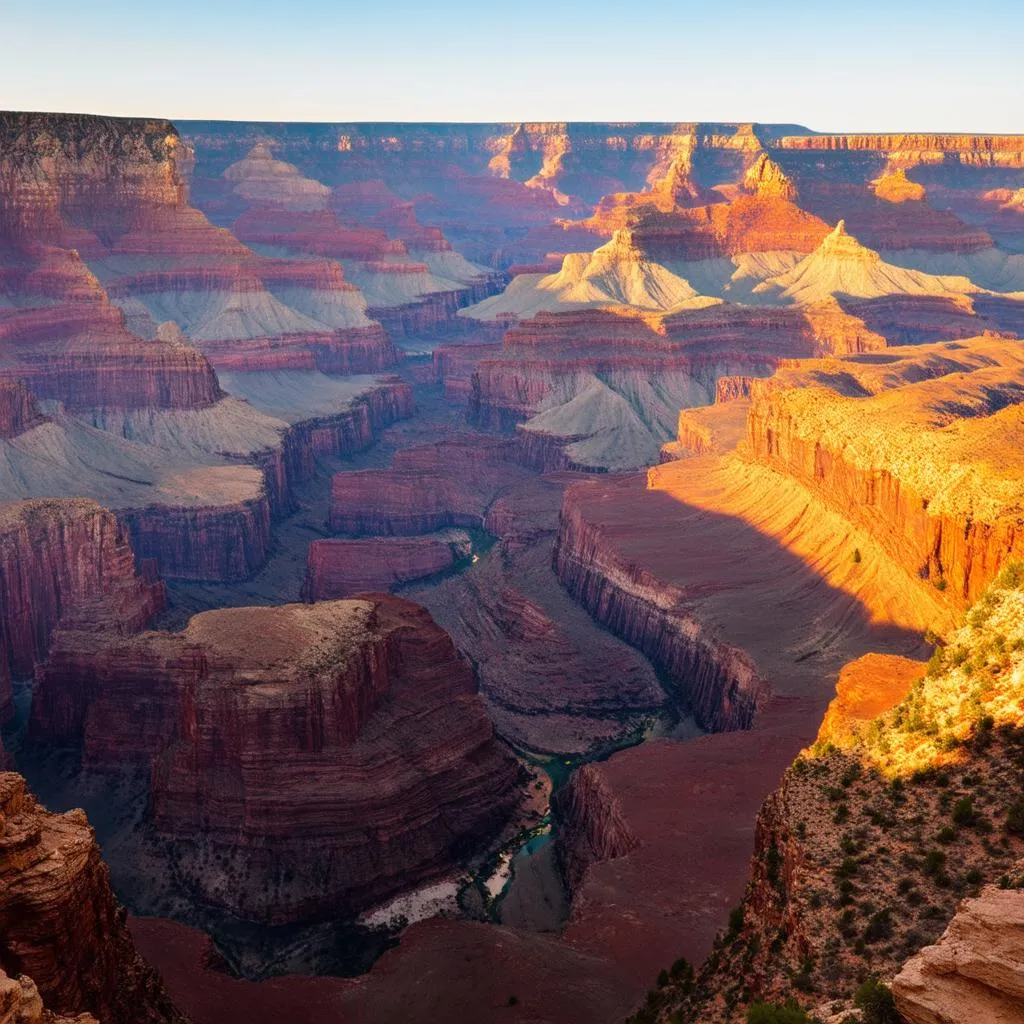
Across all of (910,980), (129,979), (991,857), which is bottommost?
(129,979)

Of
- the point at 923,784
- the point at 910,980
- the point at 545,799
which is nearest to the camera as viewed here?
the point at 910,980

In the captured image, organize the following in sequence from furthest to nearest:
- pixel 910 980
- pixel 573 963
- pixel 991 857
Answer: pixel 573 963, pixel 991 857, pixel 910 980

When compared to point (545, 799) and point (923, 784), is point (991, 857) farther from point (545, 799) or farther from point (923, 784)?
point (545, 799)

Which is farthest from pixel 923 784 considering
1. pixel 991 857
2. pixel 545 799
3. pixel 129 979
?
pixel 545 799

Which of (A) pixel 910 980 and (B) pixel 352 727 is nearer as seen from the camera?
(A) pixel 910 980

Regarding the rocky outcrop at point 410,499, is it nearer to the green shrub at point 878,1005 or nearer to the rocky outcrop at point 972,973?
the green shrub at point 878,1005

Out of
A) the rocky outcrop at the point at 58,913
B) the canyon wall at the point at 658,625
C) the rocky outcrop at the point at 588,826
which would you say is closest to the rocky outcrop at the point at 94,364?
the canyon wall at the point at 658,625

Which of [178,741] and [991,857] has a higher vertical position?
[991,857]
